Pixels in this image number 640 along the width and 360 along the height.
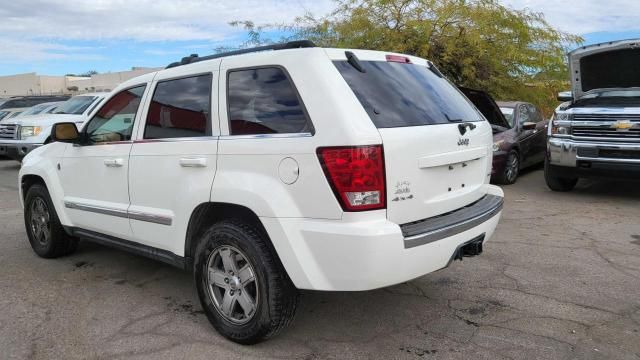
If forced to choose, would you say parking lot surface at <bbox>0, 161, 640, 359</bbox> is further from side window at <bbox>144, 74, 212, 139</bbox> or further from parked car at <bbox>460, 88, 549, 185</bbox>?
parked car at <bbox>460, 88, 549, 185</bbox>

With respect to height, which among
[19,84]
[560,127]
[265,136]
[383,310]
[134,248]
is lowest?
[383,310]

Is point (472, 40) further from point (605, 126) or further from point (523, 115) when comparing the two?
point (605, 126)

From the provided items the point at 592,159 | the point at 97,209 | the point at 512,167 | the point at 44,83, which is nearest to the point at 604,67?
the point at 592,159

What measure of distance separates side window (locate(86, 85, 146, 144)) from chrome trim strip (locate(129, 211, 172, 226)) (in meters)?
0.60

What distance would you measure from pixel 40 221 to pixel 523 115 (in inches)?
336

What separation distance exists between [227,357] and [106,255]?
283 cm

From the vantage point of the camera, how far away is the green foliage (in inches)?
530

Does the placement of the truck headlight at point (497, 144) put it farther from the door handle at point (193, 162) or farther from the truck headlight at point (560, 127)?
the door handle at point (193, 162)

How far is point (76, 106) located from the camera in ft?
45.3

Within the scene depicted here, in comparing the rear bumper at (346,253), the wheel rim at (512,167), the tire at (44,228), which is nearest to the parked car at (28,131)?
the tire at (44,228)

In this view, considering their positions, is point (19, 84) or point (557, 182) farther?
point (19, 84)

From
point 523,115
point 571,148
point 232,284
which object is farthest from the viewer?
point 523,115

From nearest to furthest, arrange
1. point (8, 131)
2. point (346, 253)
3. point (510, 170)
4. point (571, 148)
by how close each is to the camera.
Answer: point (346, 253), point (571, 148), point (510, 170), point (8, 131)

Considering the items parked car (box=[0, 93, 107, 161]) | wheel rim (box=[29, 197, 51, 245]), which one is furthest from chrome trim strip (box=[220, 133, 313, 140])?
parked car (box=[0, 93, 107, 161])
